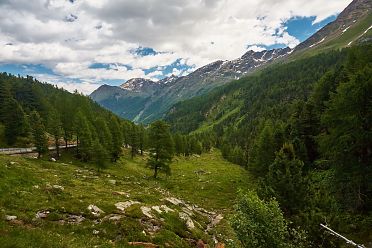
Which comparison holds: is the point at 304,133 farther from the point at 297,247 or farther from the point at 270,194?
the point at 297,247

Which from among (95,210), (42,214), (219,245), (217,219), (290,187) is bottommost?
(217,219)

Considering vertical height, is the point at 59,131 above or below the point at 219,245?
above

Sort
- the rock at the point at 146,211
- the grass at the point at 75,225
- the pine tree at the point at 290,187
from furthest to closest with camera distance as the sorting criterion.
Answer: the pine tree at the point at 290,187, the rock at the point at 146,211, the grass at the point at 75,225

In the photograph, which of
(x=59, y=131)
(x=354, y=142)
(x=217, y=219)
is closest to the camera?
(x=354, y=142)

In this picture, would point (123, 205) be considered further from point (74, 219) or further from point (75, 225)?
point (75, 225)

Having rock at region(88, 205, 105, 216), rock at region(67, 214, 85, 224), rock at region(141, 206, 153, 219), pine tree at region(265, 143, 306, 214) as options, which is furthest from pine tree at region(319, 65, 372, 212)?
rock at region(67, 214, 85, 224)

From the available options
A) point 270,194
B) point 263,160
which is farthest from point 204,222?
point 263,160

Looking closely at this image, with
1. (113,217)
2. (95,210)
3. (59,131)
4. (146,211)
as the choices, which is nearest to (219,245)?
(146,211)

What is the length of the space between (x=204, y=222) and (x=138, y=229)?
14.4 m

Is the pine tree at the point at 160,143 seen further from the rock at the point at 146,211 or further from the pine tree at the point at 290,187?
the pine tree at the point at 290,187

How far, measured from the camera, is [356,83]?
31516 mm

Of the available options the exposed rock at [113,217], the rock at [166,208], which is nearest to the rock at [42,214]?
the exposed rock at [113,217]

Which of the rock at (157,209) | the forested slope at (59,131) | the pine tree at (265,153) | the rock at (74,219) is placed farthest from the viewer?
the forested slope at (59,131)

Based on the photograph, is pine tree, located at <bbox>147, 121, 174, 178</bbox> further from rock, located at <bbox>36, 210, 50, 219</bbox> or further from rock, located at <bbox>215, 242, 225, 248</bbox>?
rock, located at <bbox>36, 210, 50, 219</bbox>
